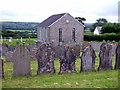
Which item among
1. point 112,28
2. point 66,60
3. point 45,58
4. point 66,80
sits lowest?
point 66,80

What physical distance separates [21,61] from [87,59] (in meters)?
3.47

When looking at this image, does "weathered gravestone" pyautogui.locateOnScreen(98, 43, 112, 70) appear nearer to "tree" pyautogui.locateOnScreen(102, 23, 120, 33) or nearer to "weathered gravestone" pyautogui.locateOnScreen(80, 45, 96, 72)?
"weathered gravestone" pyautogui.locateOnScreen(80, 45, 96, 72)

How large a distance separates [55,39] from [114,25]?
34.3 meters

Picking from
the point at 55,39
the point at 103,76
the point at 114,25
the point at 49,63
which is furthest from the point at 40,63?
the point at 114,25

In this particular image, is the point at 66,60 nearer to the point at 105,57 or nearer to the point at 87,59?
the point at 87,59

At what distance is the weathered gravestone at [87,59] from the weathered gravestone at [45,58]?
5.54 ft

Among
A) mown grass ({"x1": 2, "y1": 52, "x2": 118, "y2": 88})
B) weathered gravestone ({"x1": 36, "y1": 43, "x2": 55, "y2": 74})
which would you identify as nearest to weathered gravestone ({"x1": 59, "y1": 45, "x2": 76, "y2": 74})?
mown grass ({"x1": 2, "y1": 52, "x2": 118, "y2": 88})

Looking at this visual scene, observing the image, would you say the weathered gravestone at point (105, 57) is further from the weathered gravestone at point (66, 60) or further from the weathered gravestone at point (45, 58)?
the weathered gravestone at point (45, 58)

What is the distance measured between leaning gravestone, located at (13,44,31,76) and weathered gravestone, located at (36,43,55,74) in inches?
23.6

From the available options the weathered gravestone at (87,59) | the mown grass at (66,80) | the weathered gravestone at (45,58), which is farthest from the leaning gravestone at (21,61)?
the weathered gravestone at (87,59)

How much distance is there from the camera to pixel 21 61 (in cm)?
984

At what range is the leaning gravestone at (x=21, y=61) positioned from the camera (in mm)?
9711

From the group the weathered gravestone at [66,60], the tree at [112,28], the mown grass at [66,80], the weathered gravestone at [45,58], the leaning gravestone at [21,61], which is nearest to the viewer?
the mown grass at [66,80]

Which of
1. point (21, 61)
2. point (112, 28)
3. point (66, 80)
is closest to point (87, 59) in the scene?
point (66, 80)
